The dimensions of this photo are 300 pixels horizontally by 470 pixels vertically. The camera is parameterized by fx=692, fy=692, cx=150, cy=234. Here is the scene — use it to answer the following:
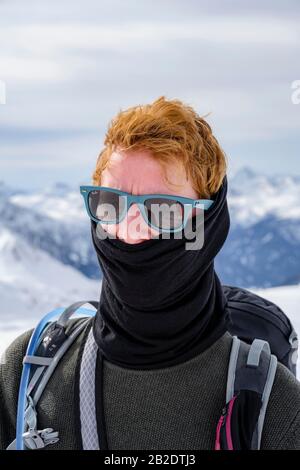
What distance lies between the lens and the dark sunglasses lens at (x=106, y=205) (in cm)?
175

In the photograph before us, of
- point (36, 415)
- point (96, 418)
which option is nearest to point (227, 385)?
point (96, 418)

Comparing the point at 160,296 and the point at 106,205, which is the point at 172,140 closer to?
the point at 106,205

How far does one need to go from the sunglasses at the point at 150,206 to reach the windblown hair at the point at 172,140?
0.23 ft

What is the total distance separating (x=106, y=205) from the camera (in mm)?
1771

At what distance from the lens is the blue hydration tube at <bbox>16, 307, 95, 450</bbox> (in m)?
1.81

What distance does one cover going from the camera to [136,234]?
1.78 m

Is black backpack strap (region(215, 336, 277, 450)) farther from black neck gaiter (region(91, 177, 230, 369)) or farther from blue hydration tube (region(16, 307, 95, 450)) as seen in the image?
blue hydration tube (region(16, 307, 95, 450))

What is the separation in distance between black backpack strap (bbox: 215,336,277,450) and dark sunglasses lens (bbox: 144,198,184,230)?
391mm

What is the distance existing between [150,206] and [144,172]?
0.29ft

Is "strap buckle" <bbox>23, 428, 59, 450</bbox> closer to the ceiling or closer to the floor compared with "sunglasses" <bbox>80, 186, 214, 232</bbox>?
closer to the floor

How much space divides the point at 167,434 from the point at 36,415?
0.36m

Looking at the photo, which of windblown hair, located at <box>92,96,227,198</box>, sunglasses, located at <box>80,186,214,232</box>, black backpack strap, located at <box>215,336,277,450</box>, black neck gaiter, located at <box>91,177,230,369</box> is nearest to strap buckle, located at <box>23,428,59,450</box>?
black neck gaiter, located at <box>91,177,230,369</box>

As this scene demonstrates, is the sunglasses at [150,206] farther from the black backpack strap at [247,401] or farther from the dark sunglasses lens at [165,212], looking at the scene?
the black backpack strap at [247,401]

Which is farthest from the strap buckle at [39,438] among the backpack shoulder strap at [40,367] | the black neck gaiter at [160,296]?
the black neck gaiter at [160,296]
